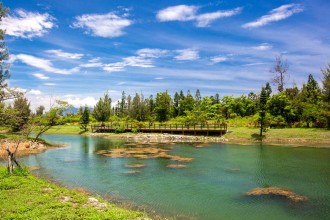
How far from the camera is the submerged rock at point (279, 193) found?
17547 millimetres

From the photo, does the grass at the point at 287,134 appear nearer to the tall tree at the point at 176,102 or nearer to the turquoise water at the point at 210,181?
the turquoise water at the point at 210,181

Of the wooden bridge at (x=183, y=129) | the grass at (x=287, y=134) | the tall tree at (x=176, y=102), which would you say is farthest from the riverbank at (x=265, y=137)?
the tall tree at (x=176, y=102)

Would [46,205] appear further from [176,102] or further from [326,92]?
[176,102]

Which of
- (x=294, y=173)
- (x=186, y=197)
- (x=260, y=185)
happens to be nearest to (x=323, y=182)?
(x=294, y=173)

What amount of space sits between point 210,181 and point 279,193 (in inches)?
220

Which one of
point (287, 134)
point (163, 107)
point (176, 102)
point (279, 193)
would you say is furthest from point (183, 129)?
point (176, 102)

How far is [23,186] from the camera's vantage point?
1623 cm

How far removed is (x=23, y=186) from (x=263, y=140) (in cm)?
4308

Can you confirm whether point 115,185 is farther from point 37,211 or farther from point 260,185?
point 260,185

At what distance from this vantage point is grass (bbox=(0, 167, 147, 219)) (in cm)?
1153

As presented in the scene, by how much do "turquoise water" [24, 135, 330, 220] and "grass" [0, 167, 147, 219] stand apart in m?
3.09

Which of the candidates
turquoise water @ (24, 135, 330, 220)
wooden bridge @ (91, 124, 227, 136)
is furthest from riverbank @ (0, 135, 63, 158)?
wooden bridge @ (91, 124, 227, 136)

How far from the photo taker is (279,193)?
61.4 feet

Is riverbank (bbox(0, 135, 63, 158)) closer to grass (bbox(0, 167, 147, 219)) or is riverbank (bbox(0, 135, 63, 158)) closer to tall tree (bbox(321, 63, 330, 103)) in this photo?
grass (bbox(0, 167, 147, 219))
